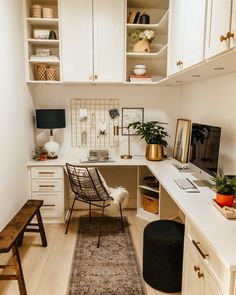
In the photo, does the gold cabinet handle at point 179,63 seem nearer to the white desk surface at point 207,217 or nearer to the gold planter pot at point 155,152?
the white desk surface at point 207,217

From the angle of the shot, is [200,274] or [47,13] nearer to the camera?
[200,274]

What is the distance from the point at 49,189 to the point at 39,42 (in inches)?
69.8

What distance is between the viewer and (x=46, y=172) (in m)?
3.13

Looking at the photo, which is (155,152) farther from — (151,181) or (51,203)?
(51,203)

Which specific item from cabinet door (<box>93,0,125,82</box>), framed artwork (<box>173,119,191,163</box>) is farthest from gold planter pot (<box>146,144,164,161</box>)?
cabinet door (<box>93,0,125,82</box>)

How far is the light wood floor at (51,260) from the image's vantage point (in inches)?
81.7

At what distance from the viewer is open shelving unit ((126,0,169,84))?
10.3ft

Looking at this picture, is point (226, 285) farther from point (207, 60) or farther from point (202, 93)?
point (202, 93)

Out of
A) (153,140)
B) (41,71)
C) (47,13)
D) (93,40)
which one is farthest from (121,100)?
(47,13)

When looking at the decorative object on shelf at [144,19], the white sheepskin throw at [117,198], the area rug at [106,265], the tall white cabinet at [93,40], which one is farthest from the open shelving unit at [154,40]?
the area rug at [106,265]

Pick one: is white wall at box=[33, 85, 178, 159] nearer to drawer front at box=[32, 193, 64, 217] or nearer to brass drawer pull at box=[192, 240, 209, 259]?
drawer front at box=[32, 193, 64, 217]

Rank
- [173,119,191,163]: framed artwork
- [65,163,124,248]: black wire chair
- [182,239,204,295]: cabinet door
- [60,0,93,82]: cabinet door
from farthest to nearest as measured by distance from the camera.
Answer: [60,0,93,82]: cabinet door → [173,119,191,163]: framed artwork → [65,163,124,248]: black wire chair → [182,239,204,295]: cabinet door

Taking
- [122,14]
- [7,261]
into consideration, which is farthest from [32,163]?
[122,14]

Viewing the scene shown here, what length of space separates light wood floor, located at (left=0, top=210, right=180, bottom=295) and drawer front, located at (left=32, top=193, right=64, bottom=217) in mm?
142
